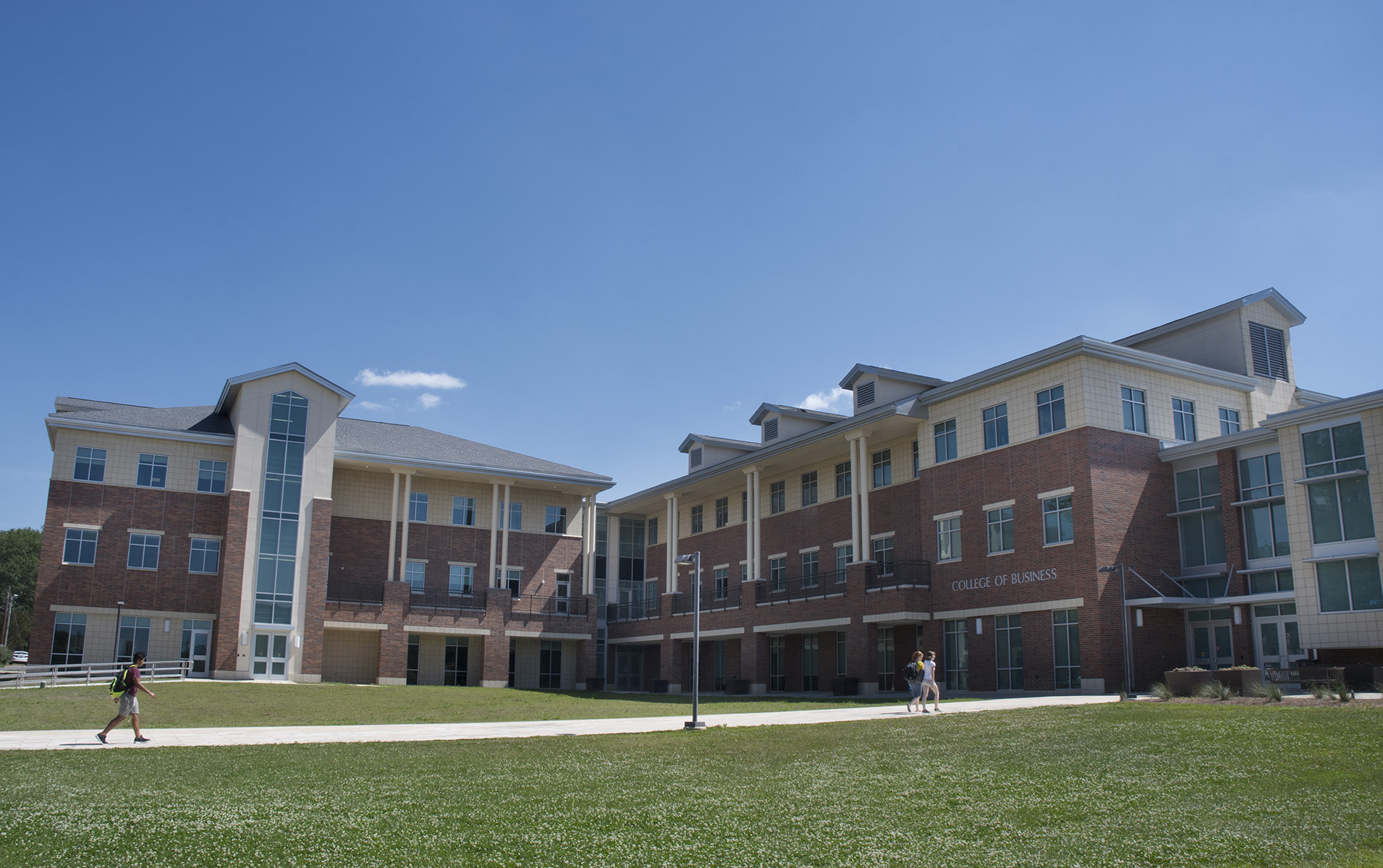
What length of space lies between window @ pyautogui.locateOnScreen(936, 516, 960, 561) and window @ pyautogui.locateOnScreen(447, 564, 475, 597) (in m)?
24.1

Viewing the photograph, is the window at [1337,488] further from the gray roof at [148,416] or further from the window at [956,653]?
the gray roof at [148,416]

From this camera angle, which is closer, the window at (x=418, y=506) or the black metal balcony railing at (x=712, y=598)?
the black metal balcony railing at (x=712, y=598)

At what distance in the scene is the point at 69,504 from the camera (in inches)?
1650

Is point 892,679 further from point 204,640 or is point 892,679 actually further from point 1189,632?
point 204,640

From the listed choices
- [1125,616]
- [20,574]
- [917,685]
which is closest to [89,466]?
[917,685]

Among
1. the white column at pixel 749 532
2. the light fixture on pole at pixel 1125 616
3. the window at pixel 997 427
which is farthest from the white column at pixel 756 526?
the light fixture on pole at pixel 1125 616

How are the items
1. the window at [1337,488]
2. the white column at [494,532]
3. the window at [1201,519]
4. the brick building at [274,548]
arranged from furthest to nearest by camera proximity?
the white column at [494,532]
the brick building at [274,548]
the window at [1201,519]
the window at [1337,488]

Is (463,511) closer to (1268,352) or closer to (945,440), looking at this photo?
(945,440)

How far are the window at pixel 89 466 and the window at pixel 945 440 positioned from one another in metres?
33.6

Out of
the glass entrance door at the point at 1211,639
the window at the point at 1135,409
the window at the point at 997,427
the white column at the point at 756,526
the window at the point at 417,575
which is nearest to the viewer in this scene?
the glass entrance door at the point at 1211,639

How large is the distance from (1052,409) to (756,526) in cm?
1675

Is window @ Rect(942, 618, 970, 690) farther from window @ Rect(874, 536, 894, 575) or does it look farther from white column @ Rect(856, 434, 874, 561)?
window @ Rect(874, 536, 894, 575)

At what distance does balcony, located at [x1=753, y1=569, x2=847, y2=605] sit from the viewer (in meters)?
42.3

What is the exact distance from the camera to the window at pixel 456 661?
48812 millimetres
